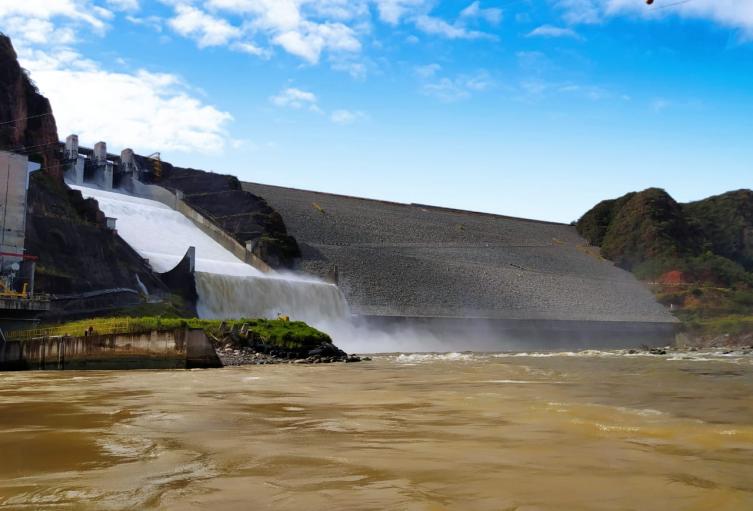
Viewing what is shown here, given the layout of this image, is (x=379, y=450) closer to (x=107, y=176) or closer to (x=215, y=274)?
(x=215, y=274)

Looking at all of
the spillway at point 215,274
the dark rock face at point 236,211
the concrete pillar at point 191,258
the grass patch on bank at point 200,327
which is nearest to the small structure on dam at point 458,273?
the dark rock face at point 236,211

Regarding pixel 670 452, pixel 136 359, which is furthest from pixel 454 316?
pixel 670 452

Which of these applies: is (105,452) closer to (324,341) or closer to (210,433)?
(210,433)

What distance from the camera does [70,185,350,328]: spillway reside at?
3734cm

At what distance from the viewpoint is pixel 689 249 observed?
79.6 m

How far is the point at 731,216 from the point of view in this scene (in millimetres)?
88312

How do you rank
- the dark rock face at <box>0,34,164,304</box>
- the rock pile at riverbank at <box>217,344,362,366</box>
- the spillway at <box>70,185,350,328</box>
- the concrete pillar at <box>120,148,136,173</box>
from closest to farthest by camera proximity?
the rock pile at riverbank at <box>217,344,362,366</box> < the dark rock face at <box>0,34,164,304</box> < the spillway at <box>70,185,350,328</box> < the concrete pillar at <box>120,148,136,173</box>

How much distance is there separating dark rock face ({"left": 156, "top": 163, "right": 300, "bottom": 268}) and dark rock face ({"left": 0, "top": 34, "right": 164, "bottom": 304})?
37.7ft

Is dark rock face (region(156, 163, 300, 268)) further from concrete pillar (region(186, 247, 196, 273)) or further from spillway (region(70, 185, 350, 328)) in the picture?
concrete pillar (region(186, 247, 196, 273))

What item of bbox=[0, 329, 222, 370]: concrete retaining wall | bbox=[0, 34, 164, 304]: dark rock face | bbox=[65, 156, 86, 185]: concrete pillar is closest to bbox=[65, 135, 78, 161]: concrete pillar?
bbox=[65, 156, 86, 185]: concrete pillar

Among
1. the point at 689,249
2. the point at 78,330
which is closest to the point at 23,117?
the point at 78,330

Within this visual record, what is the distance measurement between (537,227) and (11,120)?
2311 inches

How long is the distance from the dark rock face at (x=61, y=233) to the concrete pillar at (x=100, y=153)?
5.98 m

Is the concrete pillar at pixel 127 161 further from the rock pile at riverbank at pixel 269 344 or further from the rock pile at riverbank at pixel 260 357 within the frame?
the rock pile at riverbank at pixel 260 357
